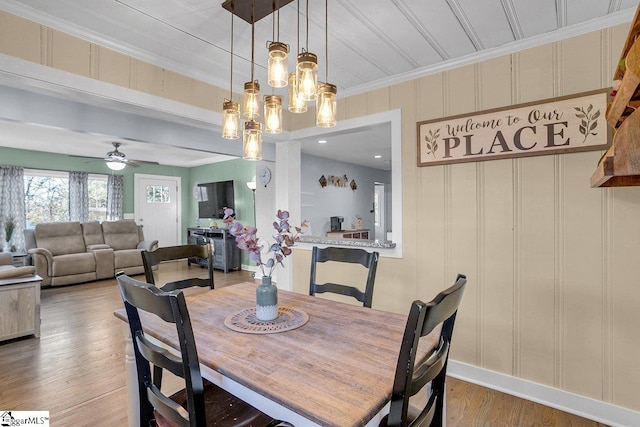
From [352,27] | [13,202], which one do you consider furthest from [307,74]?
[13,202]

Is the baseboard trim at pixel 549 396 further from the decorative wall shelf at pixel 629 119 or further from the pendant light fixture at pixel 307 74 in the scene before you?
the pendant light fixture at pixel 307 74

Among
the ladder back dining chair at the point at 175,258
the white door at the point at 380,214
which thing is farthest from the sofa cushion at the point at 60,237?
the white door at the point at 380,214

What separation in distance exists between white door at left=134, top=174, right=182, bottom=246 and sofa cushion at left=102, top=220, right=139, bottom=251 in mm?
1145

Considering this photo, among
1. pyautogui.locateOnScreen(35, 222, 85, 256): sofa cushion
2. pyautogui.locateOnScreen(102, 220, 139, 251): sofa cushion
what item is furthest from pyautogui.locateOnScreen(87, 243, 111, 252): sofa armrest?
pyautogui.locateOnScreen(102, 220, 139, 251): sofa cushion

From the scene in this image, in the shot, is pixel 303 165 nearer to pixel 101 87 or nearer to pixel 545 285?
pixel 101 87

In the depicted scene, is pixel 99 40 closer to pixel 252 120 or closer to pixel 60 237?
pixel 252 120

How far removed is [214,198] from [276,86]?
6211 mm

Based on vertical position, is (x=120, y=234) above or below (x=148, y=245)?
above

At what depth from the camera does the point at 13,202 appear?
5.93m

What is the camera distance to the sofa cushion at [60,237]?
553cm

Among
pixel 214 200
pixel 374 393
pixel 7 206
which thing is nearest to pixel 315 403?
pixel 374 393

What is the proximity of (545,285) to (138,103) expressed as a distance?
303cm

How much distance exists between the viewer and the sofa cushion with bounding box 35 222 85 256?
5528 mm

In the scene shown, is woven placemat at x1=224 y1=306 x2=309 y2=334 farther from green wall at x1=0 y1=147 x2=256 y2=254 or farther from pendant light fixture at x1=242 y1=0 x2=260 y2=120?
green wall at x1=0 y1=147 x2=256 y2=254
